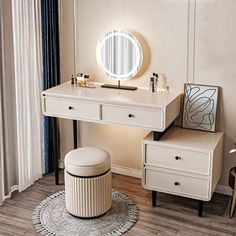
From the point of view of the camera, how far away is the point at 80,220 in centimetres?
326

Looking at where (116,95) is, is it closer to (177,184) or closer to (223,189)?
(177,184)

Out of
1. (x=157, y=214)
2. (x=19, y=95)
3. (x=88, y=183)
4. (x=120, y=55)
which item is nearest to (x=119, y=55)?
(x=120, y=55)

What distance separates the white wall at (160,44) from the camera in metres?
3.41

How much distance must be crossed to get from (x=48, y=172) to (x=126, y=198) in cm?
84

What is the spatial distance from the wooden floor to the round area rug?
0.05 m

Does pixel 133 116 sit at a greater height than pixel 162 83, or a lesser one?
lesser

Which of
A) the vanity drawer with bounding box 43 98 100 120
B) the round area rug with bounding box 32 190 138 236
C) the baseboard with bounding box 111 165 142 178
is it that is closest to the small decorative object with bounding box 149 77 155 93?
the vanity drawer with bounding box 43 98 100 120

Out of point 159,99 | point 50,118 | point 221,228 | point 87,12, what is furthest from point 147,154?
point 87,12

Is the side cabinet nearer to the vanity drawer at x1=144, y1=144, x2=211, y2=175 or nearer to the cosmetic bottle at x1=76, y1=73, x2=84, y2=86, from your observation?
the vanity drawer at x1=144, y1=144, x2=211, y2=175

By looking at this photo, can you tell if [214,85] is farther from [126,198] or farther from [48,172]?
[48,172]

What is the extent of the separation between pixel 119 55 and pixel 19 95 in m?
0.84

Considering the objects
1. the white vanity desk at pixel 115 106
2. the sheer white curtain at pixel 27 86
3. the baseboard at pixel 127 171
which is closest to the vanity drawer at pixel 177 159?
the white vanity desk at pixel 115 106

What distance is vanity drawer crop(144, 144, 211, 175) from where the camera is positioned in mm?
3201

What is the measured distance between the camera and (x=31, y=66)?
3.72 m
